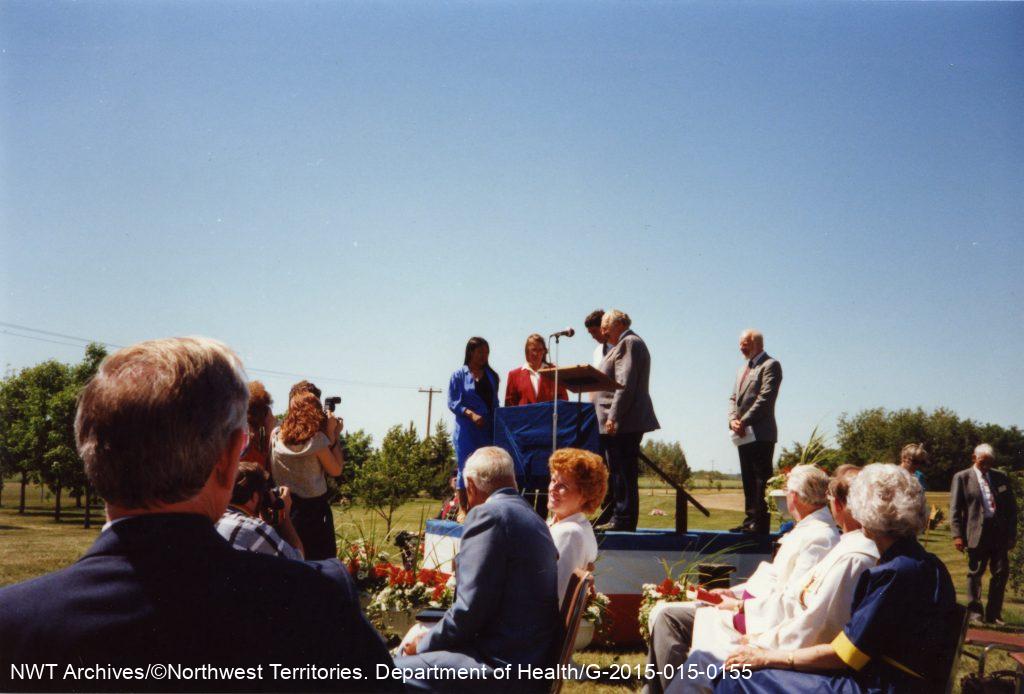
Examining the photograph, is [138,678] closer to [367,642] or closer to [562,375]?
[367,642]

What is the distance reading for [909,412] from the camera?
60.2 m

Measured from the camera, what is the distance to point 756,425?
6941mm

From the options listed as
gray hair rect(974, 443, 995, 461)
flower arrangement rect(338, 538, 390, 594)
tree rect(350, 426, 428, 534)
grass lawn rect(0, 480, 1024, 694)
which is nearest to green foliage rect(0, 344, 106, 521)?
grass lawn rect(0, 480, 1024, 694)

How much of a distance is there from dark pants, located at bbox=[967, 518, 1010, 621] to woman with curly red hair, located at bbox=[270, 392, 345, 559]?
291 inches

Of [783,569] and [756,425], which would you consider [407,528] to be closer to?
[756,425]

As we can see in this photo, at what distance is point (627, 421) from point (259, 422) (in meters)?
3.55

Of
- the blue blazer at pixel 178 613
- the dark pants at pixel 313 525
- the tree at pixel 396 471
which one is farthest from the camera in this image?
the tree at pixel 396 471

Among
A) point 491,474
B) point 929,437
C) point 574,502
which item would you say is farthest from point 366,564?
point 929,437

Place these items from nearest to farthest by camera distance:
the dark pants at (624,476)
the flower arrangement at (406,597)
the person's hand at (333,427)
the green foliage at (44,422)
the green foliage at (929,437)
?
the flower arrangement at (406,597) < the person's hand at (333,427) < the dark pants at (624,476) < the green foliage at (44,422) < the green foliage at (929,437)

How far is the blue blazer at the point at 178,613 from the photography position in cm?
111

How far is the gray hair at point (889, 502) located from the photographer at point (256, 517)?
215cm

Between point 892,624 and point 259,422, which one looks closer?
point 892,624

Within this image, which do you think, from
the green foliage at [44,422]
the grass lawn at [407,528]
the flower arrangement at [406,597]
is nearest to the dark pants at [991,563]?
the grass lawn at [407,528]

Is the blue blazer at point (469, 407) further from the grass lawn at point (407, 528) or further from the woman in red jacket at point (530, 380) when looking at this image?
the grass lawn at point (407, 528)
